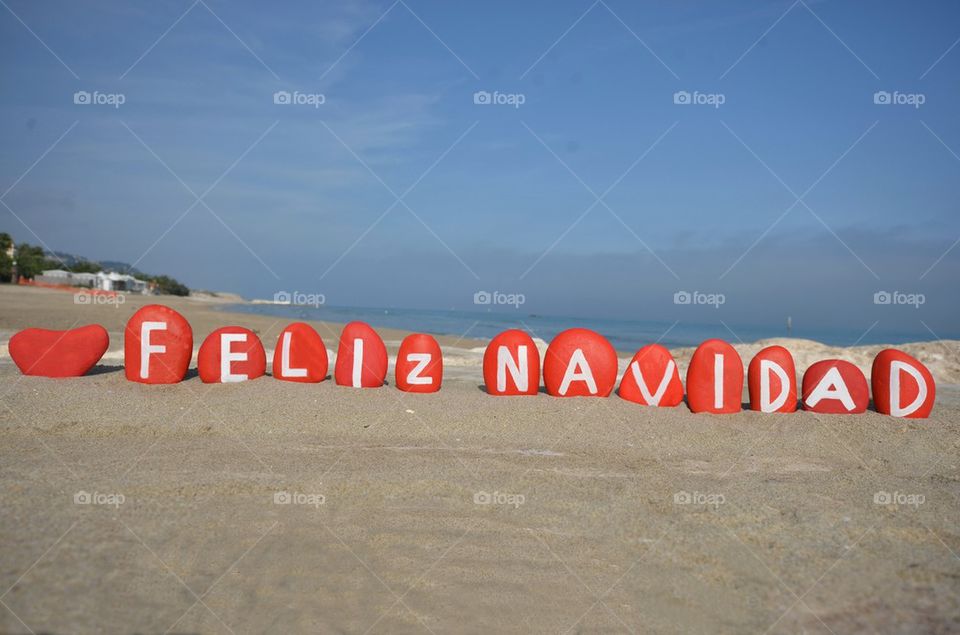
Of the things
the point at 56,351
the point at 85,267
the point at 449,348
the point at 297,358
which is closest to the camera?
the point at 56,351

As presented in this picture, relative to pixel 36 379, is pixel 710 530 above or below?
below

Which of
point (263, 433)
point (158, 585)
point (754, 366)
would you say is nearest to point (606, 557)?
point (158, 585)

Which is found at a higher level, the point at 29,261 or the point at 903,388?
the point at 29,261

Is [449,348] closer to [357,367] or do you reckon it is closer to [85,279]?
[357,367]

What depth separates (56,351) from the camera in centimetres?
1077

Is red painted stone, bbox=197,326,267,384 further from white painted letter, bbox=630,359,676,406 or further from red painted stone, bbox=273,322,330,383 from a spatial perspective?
white painted letter, bbox=630,359,676,406

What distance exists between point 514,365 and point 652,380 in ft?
Result: 6.45

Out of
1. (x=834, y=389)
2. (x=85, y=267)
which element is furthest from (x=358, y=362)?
(x=85, y=267)

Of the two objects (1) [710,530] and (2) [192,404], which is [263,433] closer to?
(2) [192,404]

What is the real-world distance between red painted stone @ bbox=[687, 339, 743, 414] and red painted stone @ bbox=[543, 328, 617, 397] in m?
1.13

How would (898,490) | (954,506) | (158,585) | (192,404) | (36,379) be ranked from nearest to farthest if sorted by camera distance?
(158,585)
(954,506)
(898,490)
(192,404)
(36,379)

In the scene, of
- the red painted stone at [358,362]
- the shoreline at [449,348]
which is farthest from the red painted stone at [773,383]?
the shoreline at [449,348]

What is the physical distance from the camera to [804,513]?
19.7ft

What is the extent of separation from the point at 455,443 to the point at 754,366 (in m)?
4.54
